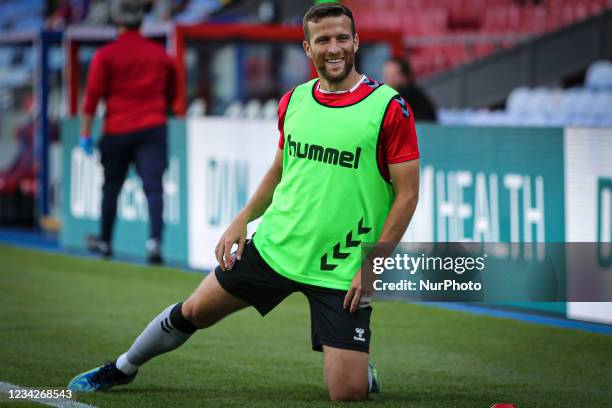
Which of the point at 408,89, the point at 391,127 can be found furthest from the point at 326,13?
the point at 408,89

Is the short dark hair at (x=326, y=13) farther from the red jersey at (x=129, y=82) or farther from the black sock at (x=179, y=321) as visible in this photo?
the red jersey at (x=129, y=82)

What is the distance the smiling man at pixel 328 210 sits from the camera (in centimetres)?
486

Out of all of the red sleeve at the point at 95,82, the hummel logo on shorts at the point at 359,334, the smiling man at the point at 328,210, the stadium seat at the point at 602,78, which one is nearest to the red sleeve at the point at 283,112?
the smiling man at the point at 328,210

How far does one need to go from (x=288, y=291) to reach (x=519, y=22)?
14598 mm

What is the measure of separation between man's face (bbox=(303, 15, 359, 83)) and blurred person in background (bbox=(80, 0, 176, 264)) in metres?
5.38

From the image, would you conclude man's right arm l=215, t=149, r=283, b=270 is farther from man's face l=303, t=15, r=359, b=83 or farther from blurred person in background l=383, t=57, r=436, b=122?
blurred person in background l=383, t=57, r=436, b=122

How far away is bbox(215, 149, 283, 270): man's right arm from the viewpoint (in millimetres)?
5141

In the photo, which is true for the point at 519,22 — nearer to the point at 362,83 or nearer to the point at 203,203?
the point at 203,203

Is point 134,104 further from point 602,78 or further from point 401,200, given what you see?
point 602,78

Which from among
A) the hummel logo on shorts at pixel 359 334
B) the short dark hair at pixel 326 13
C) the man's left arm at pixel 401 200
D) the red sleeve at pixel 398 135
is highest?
the short dark hair at pixel 326 13

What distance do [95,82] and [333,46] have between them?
5.52 metres

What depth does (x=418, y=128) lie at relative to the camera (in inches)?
356

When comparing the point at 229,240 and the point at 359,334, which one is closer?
the point at 359,334

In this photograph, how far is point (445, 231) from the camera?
28.5 feet
